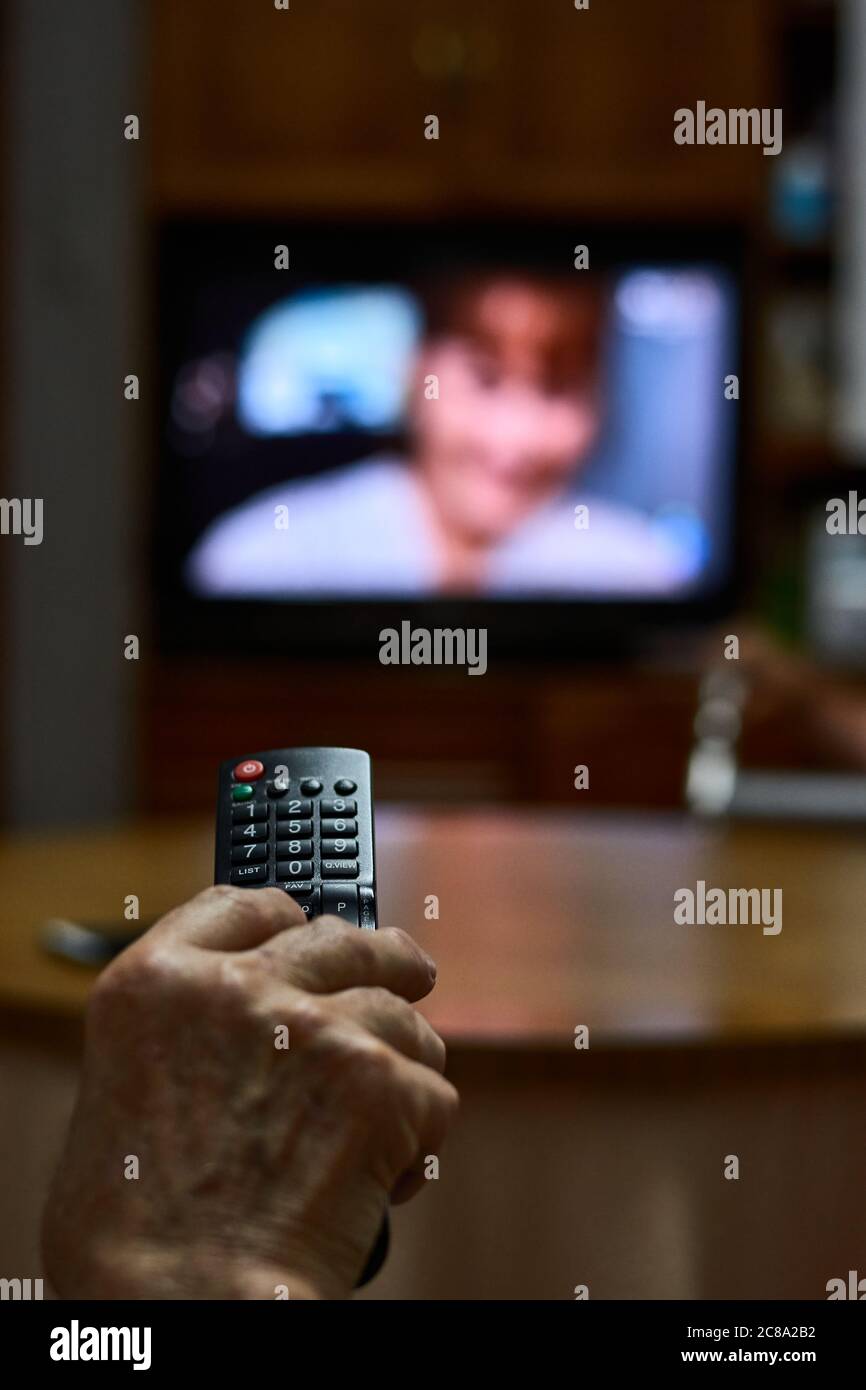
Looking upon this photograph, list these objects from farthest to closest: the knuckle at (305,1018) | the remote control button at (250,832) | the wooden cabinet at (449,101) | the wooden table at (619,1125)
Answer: the wooden cabinet at (449,101) < the wooden table at (619,1125) < the remote control button at (250,832) < the knuckle at (305,1018)

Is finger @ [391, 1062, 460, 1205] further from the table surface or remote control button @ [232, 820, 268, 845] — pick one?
the table surface

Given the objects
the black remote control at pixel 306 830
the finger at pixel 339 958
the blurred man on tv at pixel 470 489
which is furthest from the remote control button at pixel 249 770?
the blurred man on tv at pixel 470 489

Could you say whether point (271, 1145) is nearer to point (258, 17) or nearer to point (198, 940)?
point (198, 940)

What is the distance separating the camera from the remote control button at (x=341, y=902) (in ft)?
1.81

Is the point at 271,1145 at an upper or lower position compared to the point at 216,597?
lower

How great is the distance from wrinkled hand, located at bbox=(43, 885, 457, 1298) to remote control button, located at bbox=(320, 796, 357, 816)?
0.08m

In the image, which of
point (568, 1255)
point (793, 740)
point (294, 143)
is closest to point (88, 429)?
point (294, 143)

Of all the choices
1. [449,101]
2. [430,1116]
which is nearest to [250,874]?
[430,1116]

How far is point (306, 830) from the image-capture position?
1.90ft

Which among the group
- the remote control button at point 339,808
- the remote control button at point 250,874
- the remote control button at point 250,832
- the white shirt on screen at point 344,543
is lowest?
the remote control button at point 250,874

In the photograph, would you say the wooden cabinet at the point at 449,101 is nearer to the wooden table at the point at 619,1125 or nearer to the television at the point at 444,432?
the television at the point at 444,432

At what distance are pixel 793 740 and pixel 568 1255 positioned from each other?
156 cm

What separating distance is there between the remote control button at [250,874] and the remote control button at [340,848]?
0.07 ft

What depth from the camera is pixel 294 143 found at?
292 centimetres
